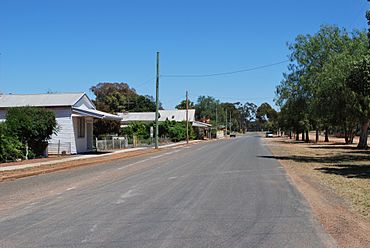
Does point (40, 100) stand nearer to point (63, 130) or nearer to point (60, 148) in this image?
point (63, 130)

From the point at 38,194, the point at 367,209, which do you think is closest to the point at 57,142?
the point at 38,194

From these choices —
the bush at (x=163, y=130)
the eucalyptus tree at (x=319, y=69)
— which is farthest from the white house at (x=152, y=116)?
the eucalyptus tree at (x=319, y=69)

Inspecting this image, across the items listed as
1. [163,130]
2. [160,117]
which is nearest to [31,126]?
[163,130]

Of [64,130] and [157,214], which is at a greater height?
[64,130]

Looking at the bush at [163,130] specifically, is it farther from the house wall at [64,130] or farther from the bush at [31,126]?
the bush at [31,126]

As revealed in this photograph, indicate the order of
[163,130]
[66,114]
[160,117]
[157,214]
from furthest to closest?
[160,117], [163,130], [66,114], [157,214]

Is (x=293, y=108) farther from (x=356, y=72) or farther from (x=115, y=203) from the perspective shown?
(x=115, y=203)

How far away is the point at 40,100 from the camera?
123 feet

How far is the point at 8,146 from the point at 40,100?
11.6 metres

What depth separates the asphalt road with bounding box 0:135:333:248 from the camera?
7645 mm

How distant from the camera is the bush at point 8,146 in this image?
85.3 feet

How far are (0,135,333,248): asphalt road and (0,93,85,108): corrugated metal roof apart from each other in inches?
785

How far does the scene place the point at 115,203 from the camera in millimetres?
11461

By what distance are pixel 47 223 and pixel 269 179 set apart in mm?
10058
